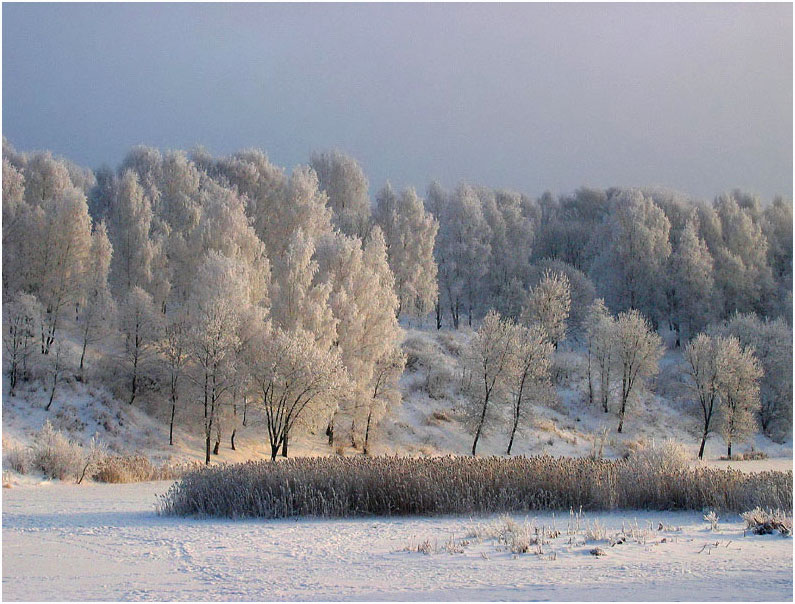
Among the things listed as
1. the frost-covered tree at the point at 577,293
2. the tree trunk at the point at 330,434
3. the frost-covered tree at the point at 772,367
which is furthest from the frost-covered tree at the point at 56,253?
the frost-covered tree at the point at 772,367

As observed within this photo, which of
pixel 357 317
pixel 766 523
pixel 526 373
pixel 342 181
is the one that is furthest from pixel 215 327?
pixel 342 181

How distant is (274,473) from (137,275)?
3358 centimetres

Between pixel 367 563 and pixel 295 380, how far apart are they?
975 inches

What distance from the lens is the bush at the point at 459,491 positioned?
11.2 m

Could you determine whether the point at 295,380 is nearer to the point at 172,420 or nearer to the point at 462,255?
the point at 172,420

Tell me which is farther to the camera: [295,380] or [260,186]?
[260,186]

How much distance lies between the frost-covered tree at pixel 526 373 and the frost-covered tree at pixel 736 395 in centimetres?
1065

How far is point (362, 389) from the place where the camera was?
1438 inches

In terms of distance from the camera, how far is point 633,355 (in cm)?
4744

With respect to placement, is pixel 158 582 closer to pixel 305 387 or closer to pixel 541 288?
pixel 305 387

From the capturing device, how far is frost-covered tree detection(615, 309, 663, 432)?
47281 mm

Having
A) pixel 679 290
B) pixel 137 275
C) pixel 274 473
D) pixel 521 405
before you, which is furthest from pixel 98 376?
pixel 679 290

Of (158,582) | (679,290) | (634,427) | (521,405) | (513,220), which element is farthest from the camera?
(513,220)

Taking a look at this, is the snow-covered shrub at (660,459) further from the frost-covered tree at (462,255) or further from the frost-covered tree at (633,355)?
the frost-covered tree at (462,255)
